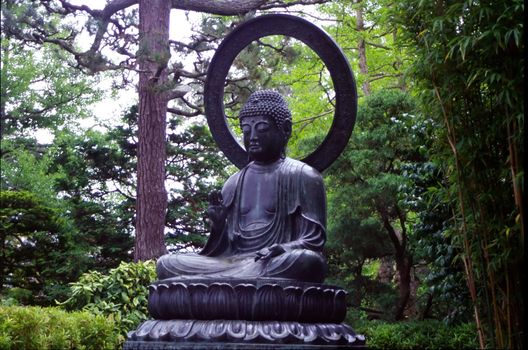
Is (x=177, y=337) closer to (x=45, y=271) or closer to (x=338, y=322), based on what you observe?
(x=338, y=322)

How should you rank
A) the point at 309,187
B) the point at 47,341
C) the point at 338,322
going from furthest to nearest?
the point at 47,341 → the point at 309,187 → the point at 338,322

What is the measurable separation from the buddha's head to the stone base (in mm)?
1665

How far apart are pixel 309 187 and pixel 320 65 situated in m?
9.66

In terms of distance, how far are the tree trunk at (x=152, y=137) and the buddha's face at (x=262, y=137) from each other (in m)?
4.51

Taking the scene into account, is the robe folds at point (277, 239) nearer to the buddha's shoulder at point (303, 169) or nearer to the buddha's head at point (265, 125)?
the buddha's shoulder at point (303, 169)

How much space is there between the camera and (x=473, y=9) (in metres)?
5.00

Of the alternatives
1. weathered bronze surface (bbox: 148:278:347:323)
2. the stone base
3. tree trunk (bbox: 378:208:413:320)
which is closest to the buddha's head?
weathered bronze surface (bbox: 148:278:347:323)

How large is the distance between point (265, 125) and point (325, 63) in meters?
0.89

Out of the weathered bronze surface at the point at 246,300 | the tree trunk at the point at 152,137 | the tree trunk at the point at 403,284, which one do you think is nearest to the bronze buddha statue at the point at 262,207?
the weathered bronze surface at the point at 246,300

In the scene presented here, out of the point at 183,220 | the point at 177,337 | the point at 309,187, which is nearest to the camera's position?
the point at 177,337

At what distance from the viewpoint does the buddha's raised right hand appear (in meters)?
5.82

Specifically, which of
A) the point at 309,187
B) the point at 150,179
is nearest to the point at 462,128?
the point at 309,187

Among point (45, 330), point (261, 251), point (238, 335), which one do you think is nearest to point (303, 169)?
point (261, 251)

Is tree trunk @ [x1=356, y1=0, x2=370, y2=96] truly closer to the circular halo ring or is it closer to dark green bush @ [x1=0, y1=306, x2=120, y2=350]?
the circular halo ring
